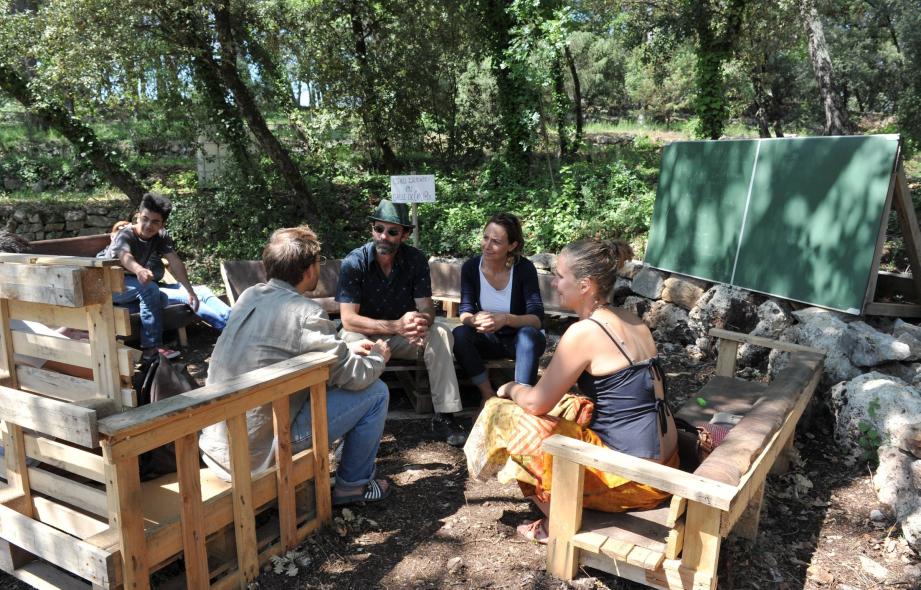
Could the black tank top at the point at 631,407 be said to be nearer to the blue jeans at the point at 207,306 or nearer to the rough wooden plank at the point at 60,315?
the rough wooden plank at the point at 60,315

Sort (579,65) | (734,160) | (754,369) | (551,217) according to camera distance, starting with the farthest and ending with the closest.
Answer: (579,65)
(551,217)
(734,160)
(754,369)

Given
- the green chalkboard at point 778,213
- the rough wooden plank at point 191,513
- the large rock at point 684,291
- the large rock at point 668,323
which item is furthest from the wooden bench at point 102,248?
the green chalkboard at point 778,213

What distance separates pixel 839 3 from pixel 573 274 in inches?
729

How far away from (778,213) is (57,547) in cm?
585

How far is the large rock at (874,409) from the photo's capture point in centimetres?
358

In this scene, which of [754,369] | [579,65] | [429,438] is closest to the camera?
[429,438]

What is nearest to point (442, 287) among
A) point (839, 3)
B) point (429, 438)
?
point (429, 438)

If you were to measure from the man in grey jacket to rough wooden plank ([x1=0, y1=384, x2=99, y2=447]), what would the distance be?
2.17ft

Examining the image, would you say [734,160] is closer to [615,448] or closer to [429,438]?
[429,438]

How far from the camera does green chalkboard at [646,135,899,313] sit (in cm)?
500

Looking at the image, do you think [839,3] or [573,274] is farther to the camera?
[839,3]

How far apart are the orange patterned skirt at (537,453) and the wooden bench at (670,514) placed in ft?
0.33

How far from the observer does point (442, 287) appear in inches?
253

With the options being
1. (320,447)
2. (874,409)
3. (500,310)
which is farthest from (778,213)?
(320,447)
